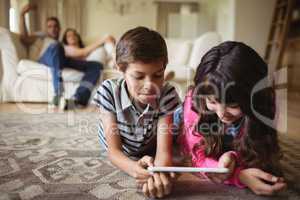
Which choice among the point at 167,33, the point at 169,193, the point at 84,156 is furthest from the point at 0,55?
the point at 167,33

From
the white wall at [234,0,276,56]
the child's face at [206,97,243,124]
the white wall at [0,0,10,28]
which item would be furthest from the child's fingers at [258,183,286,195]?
the white wall at [0,0,10,28]

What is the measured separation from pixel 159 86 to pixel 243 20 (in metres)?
3.32

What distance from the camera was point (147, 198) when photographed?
26.8 inches

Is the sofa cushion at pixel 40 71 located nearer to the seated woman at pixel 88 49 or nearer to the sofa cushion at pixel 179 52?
the seated woman at pixel 88 49

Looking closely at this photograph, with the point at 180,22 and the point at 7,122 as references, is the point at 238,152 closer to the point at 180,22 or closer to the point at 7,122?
the point at 7,122

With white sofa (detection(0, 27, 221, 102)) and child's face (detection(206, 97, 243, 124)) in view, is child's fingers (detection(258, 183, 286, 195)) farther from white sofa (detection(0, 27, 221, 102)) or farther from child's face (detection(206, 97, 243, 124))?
white sofa (detection(0, 27, 221, 102))

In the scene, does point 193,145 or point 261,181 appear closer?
point 261,181

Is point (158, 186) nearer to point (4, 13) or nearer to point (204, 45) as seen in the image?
point (204, 45)

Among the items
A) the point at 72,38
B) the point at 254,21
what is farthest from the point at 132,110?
the point at 254,21

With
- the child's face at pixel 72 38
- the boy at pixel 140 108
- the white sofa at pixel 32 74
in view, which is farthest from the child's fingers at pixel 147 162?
the child's face at pixel 72 38

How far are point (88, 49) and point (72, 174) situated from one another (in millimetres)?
2216

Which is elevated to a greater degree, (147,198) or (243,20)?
(243,20)

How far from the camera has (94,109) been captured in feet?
8.14

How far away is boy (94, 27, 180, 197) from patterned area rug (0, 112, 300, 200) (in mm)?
55
